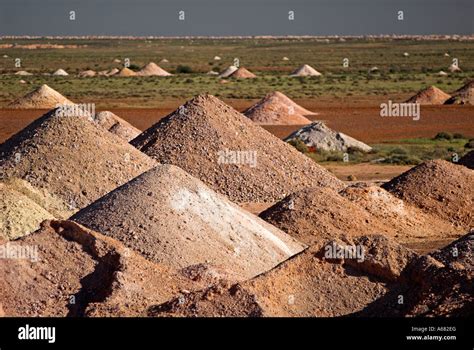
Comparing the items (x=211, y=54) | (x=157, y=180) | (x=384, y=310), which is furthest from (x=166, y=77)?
(x=384, y=310)

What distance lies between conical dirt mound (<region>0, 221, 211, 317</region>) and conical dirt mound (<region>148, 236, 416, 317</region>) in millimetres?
552

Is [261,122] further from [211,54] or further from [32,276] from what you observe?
[211,54]

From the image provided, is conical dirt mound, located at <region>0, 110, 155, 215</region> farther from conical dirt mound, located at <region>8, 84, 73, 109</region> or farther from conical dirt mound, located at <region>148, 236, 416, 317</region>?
conical dirt mound, located at <region>8, 84, 73, 109</region>

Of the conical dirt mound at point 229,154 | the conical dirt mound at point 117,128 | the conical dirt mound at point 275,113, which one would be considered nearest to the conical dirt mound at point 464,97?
the conical dirt mound at point 275,113

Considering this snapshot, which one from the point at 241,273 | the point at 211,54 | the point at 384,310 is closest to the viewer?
the point at 384,310

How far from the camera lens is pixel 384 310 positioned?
480 inches

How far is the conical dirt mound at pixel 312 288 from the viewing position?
12188 millimetres

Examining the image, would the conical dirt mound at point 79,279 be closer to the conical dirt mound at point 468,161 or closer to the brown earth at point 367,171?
the conical dirt mound at point 468,161

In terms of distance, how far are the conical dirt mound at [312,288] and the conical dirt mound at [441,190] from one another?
880 cm

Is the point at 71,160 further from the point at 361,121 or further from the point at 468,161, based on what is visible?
the point at 361,121

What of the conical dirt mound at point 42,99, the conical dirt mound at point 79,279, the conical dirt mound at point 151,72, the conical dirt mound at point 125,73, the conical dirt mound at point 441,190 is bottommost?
the conical dirt mound at point 151,72

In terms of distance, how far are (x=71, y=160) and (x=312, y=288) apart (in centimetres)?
969

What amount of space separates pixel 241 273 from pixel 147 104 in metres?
41.6

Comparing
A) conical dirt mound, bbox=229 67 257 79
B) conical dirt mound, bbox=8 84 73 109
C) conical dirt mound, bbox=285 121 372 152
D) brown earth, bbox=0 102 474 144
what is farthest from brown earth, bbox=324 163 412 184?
conical dirt mound, bbox=229 67 257 79
